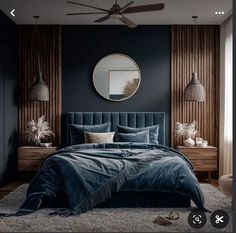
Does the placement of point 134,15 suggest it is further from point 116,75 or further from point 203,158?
point 203,158

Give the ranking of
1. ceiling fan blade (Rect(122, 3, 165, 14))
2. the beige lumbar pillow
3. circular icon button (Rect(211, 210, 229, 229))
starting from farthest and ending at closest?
the beige lumbar pillow < ceiling fan blade (Rect(122, 3, 165, 14)) < circular icon button (Rect(211, 210, 229, 229))

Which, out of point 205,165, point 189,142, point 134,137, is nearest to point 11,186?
point 134,137

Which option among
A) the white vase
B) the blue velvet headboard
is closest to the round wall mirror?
the blue velvet headboard

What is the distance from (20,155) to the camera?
4254mm

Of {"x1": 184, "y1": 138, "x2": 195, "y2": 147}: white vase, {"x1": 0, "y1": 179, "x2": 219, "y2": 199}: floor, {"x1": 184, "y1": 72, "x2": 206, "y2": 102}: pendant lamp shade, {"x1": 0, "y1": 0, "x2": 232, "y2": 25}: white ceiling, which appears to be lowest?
{"x1": 0, "y1": 179, "x2": 219, "y2": 199}: floor

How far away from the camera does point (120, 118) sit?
14.9ft

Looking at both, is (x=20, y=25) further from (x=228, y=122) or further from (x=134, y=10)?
(x=228, y=122)

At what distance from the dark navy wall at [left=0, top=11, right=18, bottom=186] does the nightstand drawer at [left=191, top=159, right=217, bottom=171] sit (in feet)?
7.16

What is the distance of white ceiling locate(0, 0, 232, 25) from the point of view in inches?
144

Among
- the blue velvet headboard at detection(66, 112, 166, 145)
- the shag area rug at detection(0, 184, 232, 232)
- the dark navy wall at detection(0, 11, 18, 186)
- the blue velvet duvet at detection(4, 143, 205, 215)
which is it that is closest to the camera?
the shag area rug at detection(0, 184, 232, 232)

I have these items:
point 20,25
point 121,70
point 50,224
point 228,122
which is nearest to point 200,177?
point 228,122

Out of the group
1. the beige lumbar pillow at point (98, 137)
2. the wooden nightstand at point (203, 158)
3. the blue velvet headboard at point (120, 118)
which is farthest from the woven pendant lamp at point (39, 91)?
the wooden nightstand at point (203, 158)

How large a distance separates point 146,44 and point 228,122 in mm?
1478

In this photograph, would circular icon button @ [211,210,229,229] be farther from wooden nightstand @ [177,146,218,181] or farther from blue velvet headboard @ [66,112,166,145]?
blue velvet headboard @ [66,112,166,145]
